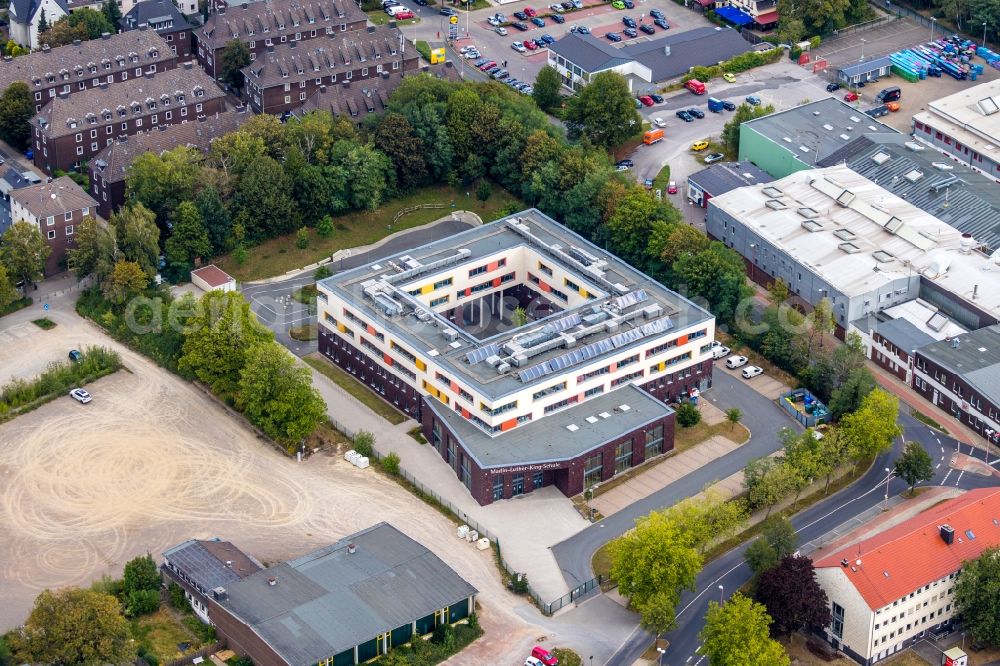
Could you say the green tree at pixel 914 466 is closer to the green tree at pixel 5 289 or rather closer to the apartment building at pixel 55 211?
the apartment building at pixel 55 211

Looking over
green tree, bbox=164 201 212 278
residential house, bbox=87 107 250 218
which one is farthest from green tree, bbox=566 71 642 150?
green tree, bbox=164 201 212 278

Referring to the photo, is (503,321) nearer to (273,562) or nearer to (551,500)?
(551,500)

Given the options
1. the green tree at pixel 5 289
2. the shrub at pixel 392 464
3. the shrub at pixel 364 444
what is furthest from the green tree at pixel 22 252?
the shrub at pixel 392 464

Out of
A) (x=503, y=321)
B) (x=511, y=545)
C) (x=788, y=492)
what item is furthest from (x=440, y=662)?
(x=503, y=321)

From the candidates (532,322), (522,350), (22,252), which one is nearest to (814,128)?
(532,322)

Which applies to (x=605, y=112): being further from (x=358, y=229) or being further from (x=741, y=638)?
(x=741, y=638)

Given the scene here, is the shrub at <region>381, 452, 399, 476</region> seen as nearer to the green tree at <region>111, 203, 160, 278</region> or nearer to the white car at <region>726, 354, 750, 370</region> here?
the white car at <region>726, 354, 750, 370</region>
